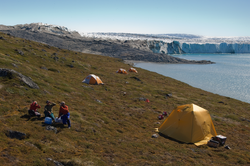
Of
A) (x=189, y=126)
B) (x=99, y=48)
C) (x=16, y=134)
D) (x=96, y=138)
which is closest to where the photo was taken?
(x=16, y=134)

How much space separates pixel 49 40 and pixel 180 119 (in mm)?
130332

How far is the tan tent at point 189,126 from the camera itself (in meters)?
16.3

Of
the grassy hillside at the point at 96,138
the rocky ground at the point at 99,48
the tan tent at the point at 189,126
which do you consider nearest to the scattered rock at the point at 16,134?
the grassy hillside at the point at 96,138

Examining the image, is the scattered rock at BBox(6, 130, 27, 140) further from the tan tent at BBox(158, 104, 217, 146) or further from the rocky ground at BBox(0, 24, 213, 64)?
the rocky ground at BBox(0, 24, 213, 64)

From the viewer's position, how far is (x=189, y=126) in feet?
54.1

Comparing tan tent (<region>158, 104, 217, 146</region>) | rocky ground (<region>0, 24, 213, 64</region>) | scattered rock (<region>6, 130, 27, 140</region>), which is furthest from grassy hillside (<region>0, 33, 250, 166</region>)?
rocky ground (<region>0, 24, 213, 64</region>)

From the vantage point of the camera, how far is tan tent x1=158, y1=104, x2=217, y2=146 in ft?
53.4

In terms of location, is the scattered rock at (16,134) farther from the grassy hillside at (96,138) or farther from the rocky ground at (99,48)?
the rocky ground at (99,48)

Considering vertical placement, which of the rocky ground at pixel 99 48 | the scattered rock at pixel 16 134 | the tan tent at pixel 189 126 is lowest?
the tan tent at pixel 189 126

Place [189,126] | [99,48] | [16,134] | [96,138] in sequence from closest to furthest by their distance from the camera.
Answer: [16,134] < [96,138] < [189,126] < [99,48]

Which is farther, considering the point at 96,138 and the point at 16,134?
the point at 96,138

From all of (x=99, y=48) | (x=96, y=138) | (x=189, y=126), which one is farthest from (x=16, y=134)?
(x=99, y=48)

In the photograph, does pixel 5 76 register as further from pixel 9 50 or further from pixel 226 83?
pixel 226 83

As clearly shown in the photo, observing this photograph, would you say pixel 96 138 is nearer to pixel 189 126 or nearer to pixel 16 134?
pixel 16 134
